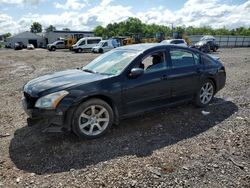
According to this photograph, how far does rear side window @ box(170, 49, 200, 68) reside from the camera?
5.06 metres

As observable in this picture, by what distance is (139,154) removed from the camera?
3.68 meters

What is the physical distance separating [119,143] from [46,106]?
131cm

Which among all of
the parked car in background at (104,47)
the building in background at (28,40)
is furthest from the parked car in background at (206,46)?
the building in background at (28,40)

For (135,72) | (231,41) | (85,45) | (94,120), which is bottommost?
(231,41)

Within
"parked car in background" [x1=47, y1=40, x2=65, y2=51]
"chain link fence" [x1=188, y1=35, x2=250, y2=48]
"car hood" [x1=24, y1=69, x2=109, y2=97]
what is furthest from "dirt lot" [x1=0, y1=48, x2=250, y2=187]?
"chain link fence" [x1=188, y1=35, x2=250, y2=48]

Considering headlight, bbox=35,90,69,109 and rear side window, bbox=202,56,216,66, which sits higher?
rear side window, bbox=202,56,216,66

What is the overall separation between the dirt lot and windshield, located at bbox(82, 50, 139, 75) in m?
1.11

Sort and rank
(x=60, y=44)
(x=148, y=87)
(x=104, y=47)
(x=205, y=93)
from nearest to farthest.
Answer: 1. (x=148, y=87)
2. (x=205, y=93)
3. (x=104, y=47)
4. (x=60, y=44)

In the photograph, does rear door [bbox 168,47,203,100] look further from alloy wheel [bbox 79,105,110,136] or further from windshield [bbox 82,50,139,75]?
alloy wheel [bbox 79,105,110,136]

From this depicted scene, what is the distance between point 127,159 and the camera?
3.53 m

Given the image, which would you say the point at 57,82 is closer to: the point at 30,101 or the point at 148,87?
the point at 30,101

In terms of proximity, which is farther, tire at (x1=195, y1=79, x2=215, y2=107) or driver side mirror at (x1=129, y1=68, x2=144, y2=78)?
tire at (x1=195, y1=79, x2=215, y2=107)

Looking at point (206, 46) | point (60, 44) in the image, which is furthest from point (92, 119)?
point (60, 44)

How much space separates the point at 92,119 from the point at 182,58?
245cm
